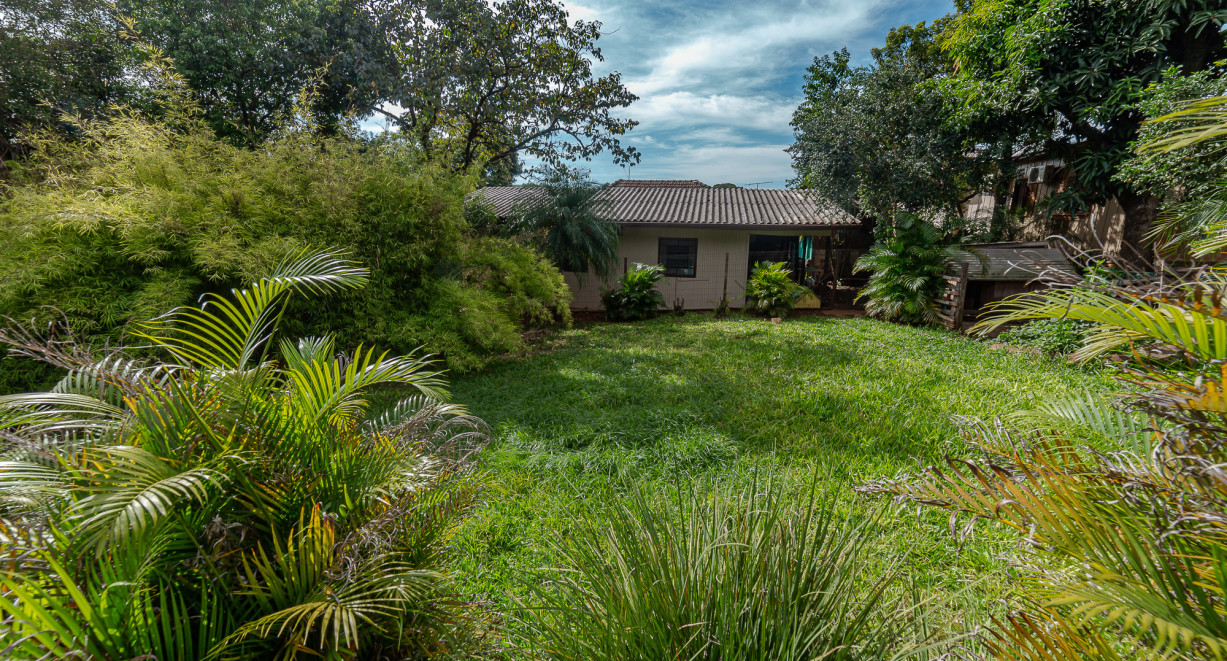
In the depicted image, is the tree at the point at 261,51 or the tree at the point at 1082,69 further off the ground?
the tree at the point at 261,51

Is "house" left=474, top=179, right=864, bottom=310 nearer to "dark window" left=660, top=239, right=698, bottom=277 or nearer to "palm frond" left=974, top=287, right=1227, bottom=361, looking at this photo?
"dark window" left=660, top=239, right=698, bottom=277

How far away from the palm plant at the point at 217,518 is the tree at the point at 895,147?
1135 cm

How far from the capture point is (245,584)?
4.71 feet

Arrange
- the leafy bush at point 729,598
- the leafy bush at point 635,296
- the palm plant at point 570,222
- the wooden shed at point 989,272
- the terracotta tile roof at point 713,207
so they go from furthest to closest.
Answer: the terracotta tile roof at point 713,207 → the leafy bush at point 635,296 → the palm plant at point 570,222 → the wooden shed at point 989,272 → the leafy bush at point 729,598

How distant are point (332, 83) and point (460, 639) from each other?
1279cm

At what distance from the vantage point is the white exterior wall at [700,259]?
13125 millimetres

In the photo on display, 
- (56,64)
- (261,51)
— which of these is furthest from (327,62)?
Result: (56,64)

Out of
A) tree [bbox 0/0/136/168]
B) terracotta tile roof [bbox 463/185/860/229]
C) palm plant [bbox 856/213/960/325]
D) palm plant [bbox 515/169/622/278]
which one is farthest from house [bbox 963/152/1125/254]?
tree [bbox 0/0/136/168]

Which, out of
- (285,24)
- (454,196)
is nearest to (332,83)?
(285,24)

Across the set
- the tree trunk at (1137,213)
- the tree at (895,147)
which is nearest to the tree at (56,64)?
the tree at (895,147)

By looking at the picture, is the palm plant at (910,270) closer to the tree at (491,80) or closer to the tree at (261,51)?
the tree at (491,80)

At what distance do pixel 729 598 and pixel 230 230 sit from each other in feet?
21.9

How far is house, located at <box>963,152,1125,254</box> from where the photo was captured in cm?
1032

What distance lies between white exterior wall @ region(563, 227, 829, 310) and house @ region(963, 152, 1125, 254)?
4.49m
